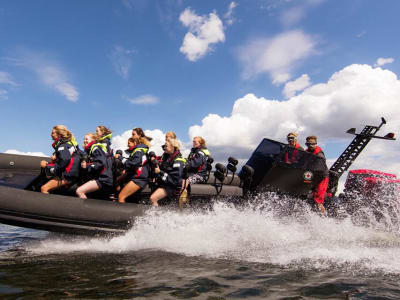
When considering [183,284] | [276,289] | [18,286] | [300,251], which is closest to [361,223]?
[300,251]

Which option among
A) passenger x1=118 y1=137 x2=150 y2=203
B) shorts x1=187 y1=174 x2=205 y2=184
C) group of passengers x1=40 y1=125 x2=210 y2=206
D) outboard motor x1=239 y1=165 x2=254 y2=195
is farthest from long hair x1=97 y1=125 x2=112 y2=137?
outboard motor x1=239 y1=165 x2=254 y2=195

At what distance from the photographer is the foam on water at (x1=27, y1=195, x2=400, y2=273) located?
152 inches

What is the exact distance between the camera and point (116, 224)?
432 cm

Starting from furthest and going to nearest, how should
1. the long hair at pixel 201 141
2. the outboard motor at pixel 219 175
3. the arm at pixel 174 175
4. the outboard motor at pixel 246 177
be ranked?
the long hair at pixel 201 141
the outboard motor at pixel 246 177
the outboard motor at pixel 219 175
the arm at pixel 174 175

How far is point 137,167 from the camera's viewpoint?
4.52 m

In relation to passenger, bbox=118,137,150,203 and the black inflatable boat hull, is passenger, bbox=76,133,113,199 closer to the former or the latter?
the black inflatable boat hull

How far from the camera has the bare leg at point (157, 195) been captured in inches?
185

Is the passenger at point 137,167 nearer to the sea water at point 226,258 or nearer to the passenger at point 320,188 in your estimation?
the sea water at point 226,258

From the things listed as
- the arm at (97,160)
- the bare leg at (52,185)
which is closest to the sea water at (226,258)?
the bare leg at (52,185)

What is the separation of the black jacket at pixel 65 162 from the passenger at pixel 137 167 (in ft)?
2.55

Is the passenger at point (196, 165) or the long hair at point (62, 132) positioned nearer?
the long hair at point (62, 132)

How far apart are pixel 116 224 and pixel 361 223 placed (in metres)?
4.77

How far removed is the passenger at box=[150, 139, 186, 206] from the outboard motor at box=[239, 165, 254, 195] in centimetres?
130

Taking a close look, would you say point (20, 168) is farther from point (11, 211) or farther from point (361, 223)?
point (361, 223)
